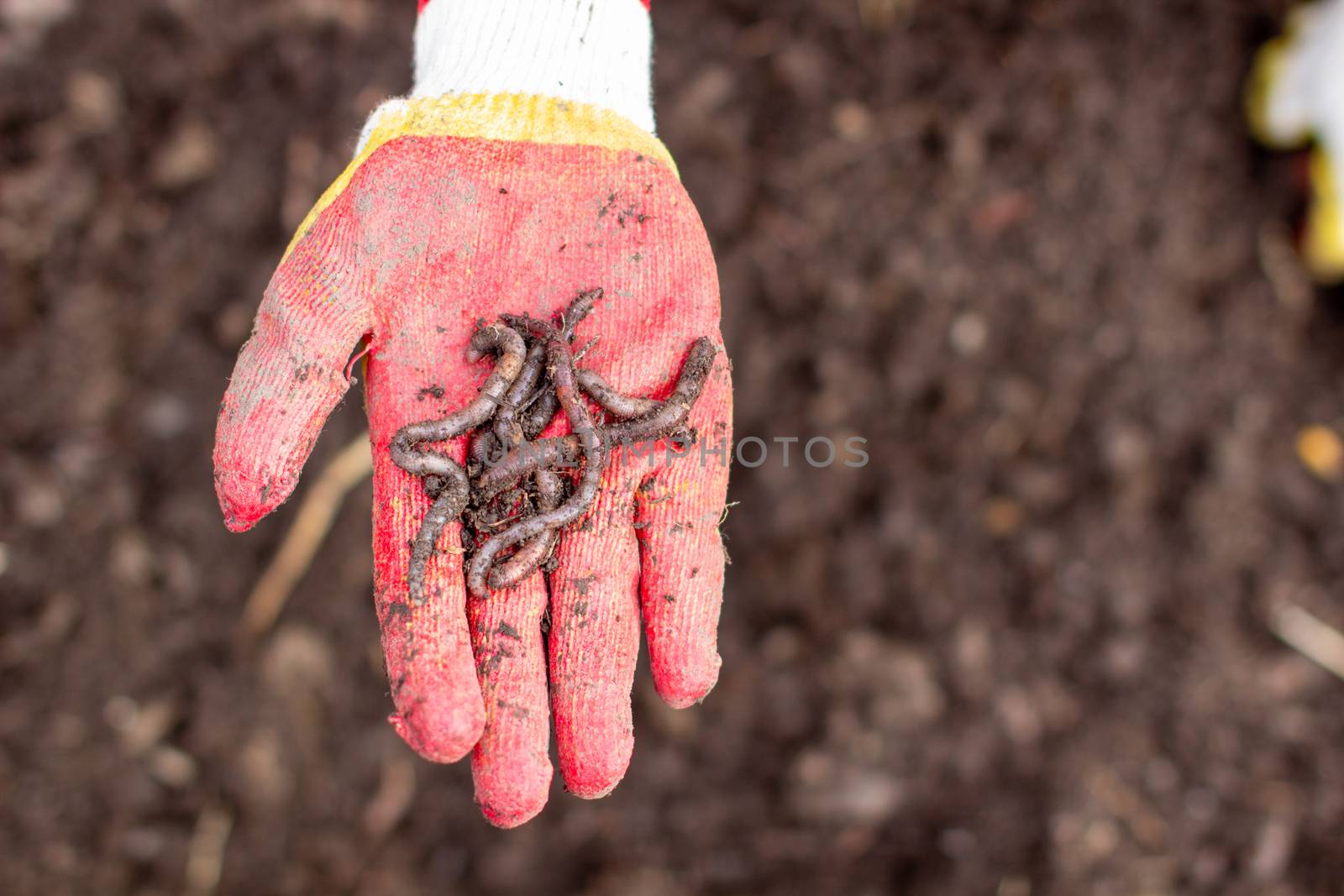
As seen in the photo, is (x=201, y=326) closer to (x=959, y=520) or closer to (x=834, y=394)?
(x=834, y=394)

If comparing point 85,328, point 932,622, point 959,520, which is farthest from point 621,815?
point 85,328

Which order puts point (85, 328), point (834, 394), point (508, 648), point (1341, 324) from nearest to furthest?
point (508, 648)
point (85, 328)
point (834, 394)
point (1341, 324)

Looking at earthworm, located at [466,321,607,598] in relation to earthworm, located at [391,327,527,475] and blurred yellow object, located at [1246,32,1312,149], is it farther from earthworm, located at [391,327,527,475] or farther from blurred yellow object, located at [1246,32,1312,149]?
blurred yellow object, located at [1246,32,1312,149]

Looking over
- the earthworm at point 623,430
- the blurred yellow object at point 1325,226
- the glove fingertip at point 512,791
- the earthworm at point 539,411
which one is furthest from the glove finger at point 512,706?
the blurred yellow object at point 1325,226

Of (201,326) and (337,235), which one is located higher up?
(337,235)

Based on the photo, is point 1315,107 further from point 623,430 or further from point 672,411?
point 623,430

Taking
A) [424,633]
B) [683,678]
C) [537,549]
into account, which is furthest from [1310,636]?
[424,633]
